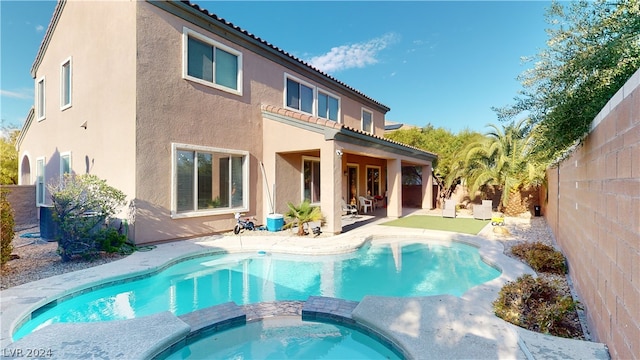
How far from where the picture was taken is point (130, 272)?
26.7 ft

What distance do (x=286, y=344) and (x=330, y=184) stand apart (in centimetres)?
841

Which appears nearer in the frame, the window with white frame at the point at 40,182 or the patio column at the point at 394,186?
the window with white frame at the point at 40,182

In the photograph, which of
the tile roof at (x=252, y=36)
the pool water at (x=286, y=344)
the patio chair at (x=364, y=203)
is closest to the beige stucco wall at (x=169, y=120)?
the tile roof at (x=252, y=36)

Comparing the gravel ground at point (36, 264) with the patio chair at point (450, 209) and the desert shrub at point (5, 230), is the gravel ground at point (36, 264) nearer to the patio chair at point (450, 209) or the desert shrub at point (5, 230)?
the desert shrub at point (5, 230)

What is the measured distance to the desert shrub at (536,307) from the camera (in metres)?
4.97

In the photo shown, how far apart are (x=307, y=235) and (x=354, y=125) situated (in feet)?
40.0

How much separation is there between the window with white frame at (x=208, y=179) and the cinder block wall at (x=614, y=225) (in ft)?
41.1

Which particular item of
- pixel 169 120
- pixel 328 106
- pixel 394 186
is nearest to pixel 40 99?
pixel 169 120

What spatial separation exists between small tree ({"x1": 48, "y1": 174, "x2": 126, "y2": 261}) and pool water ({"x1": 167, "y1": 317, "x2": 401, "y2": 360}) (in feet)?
22.0

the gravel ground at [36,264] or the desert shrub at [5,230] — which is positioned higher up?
the desert shrub at [5,230]

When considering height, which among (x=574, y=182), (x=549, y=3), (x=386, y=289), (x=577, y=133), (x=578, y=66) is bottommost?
(x=386, y=289)

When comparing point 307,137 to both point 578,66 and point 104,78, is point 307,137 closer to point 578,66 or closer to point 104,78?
point 104,78

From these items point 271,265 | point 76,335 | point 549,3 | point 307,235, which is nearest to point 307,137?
point 307,235

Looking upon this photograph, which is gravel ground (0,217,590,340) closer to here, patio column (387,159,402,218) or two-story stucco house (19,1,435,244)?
two-story stucco house (19,1,435,244)
